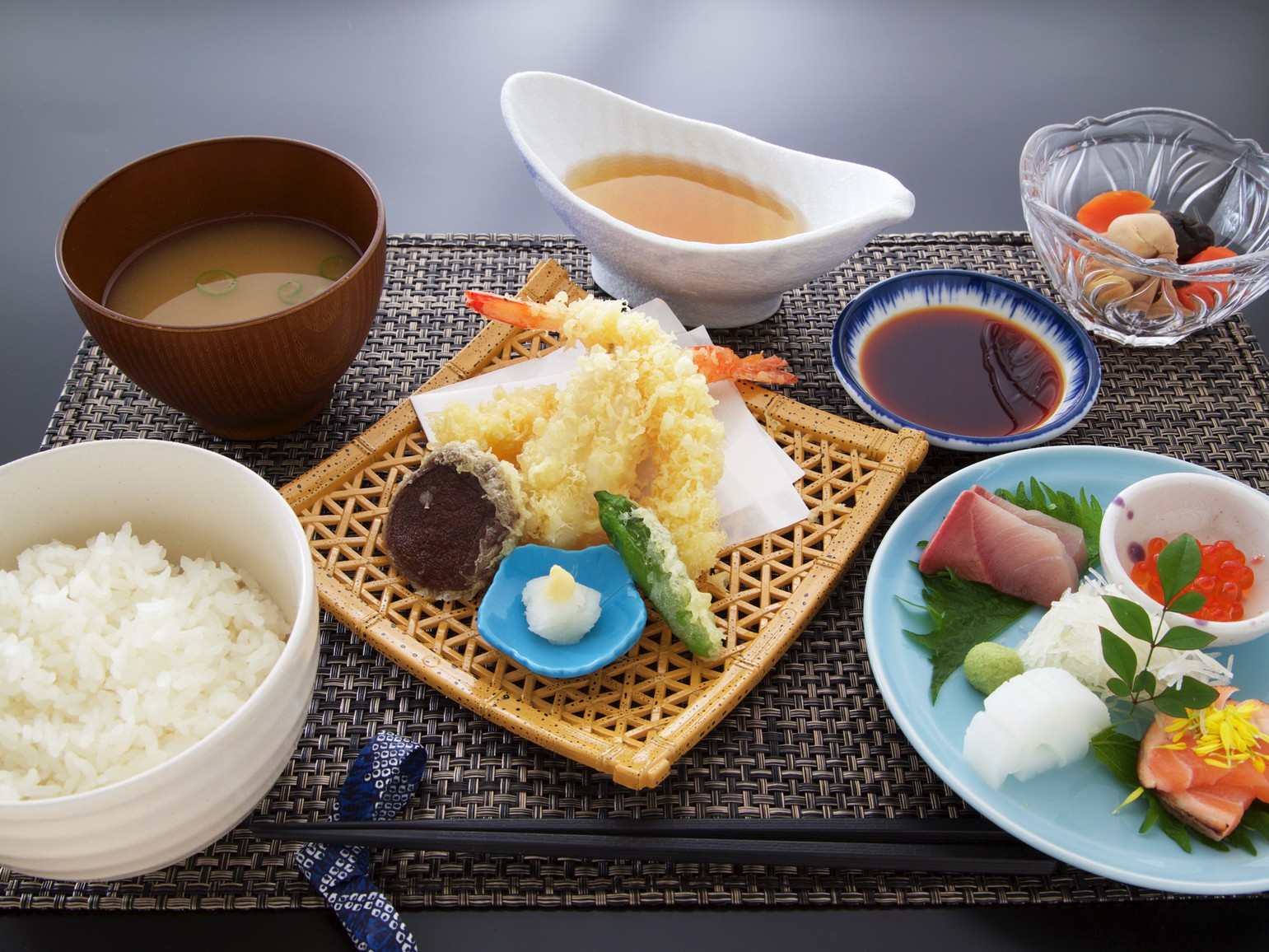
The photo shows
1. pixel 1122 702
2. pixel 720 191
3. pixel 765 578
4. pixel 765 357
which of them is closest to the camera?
pixel 1122 702

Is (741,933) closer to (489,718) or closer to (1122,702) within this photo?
(489,718)

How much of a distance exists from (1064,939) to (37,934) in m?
1.39

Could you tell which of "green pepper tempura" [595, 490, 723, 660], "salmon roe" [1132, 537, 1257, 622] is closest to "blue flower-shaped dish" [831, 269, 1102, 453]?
"salmon roe" [1132, 537, 1257, 622]

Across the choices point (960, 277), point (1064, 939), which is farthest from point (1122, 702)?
point (960, 277)

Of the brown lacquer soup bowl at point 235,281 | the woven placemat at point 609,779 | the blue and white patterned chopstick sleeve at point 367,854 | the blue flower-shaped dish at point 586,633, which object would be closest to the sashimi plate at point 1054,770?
the woven placemat at point 609,779

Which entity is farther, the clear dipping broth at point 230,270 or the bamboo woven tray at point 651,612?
the clear dipping broth at point 230,270

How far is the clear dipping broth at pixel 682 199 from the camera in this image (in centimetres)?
211

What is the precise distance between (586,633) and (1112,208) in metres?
1.56

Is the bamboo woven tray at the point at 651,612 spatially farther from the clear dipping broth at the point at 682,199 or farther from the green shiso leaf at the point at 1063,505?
the clear dipping broth at the point at 682,199

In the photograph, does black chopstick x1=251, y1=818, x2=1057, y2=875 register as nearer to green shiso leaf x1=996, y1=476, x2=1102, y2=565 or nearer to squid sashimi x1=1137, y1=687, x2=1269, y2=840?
squid sashimi x1=1137, y1=687, x2=1269, y2=840

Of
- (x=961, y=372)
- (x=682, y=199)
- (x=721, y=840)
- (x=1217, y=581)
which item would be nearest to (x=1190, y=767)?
(x=1217, y=581)

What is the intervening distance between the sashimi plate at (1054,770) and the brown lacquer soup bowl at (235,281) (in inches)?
39.6

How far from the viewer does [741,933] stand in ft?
4.32

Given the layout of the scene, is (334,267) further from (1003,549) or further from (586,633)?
(1003,549)
